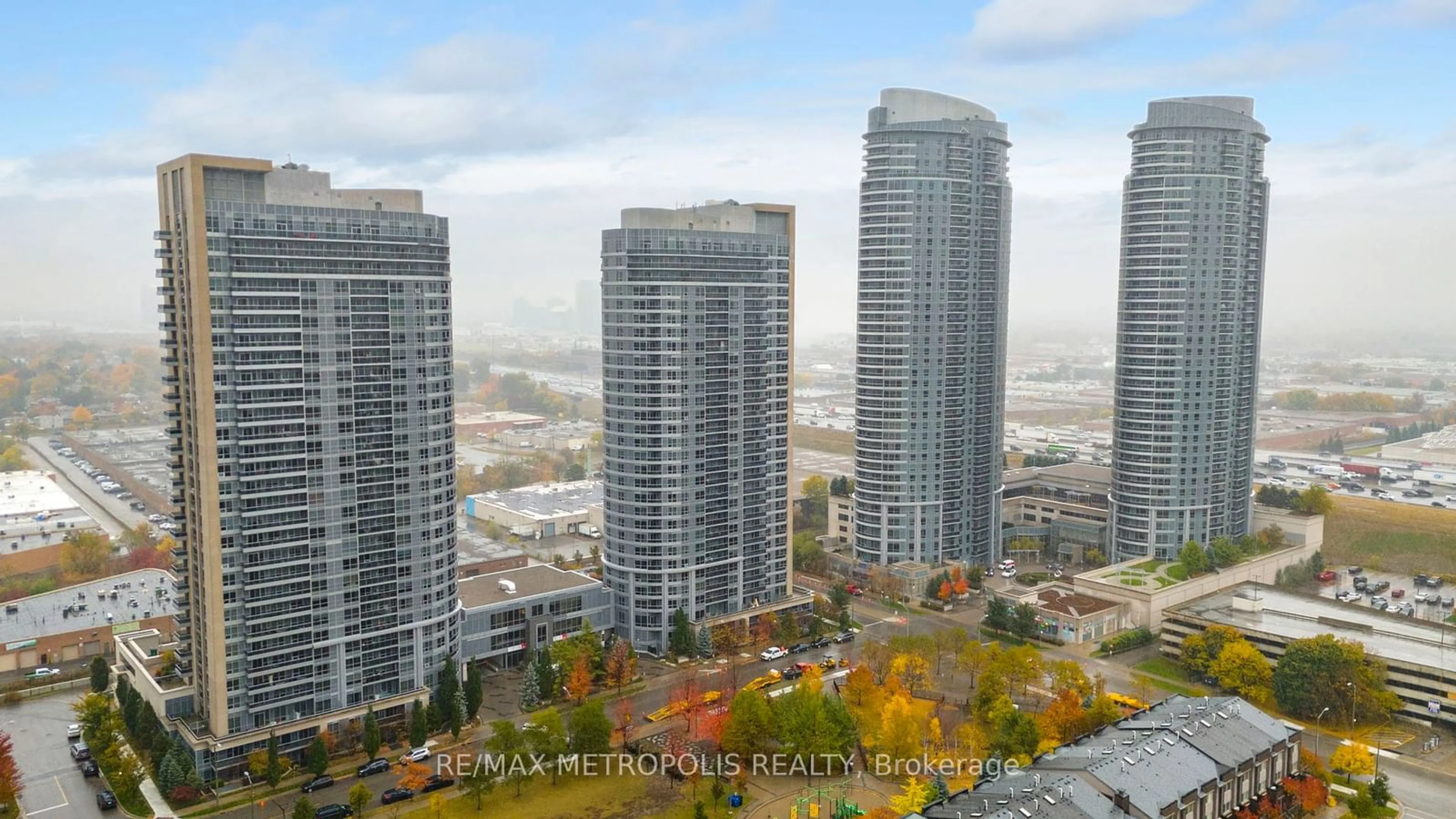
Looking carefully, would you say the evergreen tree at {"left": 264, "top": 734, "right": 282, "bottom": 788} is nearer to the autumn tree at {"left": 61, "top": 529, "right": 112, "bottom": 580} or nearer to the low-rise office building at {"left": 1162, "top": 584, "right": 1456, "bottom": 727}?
the autumn tree at {"left": 61, "top": 529, "right": 112, "bottom": 580}

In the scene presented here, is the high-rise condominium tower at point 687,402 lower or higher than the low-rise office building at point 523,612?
higher

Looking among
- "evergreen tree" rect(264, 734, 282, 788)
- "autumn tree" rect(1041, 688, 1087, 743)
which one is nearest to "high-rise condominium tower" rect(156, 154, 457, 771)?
"evergreen tree" rect(264, 734, 282, 788)

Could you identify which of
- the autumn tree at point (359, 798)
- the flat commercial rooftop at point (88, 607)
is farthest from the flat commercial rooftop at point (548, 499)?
the autumn tree at point (359, 798)

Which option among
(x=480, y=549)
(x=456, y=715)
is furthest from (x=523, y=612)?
(x=480, y=549)

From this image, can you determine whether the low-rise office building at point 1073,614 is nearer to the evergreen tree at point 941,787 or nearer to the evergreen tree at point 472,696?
the evergreen tree at point 941,787

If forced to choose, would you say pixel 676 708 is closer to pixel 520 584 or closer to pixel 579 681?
pixel 579 681

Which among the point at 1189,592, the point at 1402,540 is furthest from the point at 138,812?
the point at 1402,540
